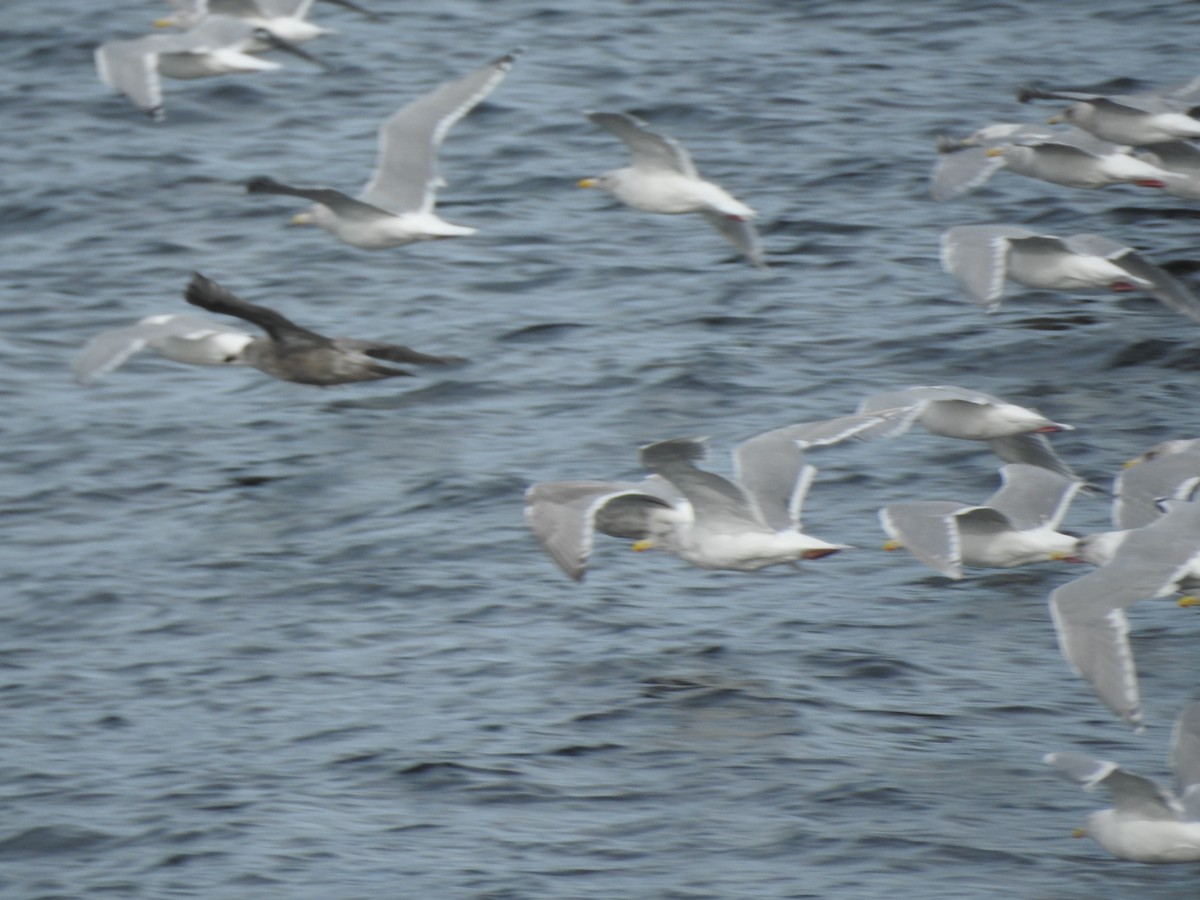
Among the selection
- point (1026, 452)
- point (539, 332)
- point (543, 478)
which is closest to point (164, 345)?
point (543, 478)

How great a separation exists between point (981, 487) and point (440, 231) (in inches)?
143

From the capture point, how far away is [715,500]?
11102 mm

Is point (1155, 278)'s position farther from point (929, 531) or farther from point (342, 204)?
point (342, 204)

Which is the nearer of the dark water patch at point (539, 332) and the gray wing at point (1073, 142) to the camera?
the gray wing at point (1073, 142)

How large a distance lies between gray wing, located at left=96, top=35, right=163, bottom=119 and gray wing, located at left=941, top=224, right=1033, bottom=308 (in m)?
4.78

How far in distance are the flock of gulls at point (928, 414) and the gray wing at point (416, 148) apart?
12mm

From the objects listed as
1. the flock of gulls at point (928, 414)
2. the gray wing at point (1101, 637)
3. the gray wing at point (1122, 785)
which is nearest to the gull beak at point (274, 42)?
the flock of gulls at point (928, 414)

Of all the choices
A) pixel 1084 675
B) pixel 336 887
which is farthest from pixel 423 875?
pixel 1084 675

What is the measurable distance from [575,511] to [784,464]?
1444mm

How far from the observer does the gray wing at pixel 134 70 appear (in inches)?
550

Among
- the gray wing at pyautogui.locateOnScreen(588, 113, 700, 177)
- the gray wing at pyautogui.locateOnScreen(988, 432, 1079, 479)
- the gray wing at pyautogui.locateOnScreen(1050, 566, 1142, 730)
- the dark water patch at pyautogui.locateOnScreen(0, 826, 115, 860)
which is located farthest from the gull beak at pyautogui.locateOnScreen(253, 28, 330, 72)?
the gray wing at pyautogui.locateOnScreen(1050, 566, 1142, 730)

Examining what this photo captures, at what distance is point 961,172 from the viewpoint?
14086 millimetres

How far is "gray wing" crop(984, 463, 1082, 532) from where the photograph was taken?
1163cm

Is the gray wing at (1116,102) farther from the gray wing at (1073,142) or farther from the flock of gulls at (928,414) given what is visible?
the gray wing at (1073,142)
